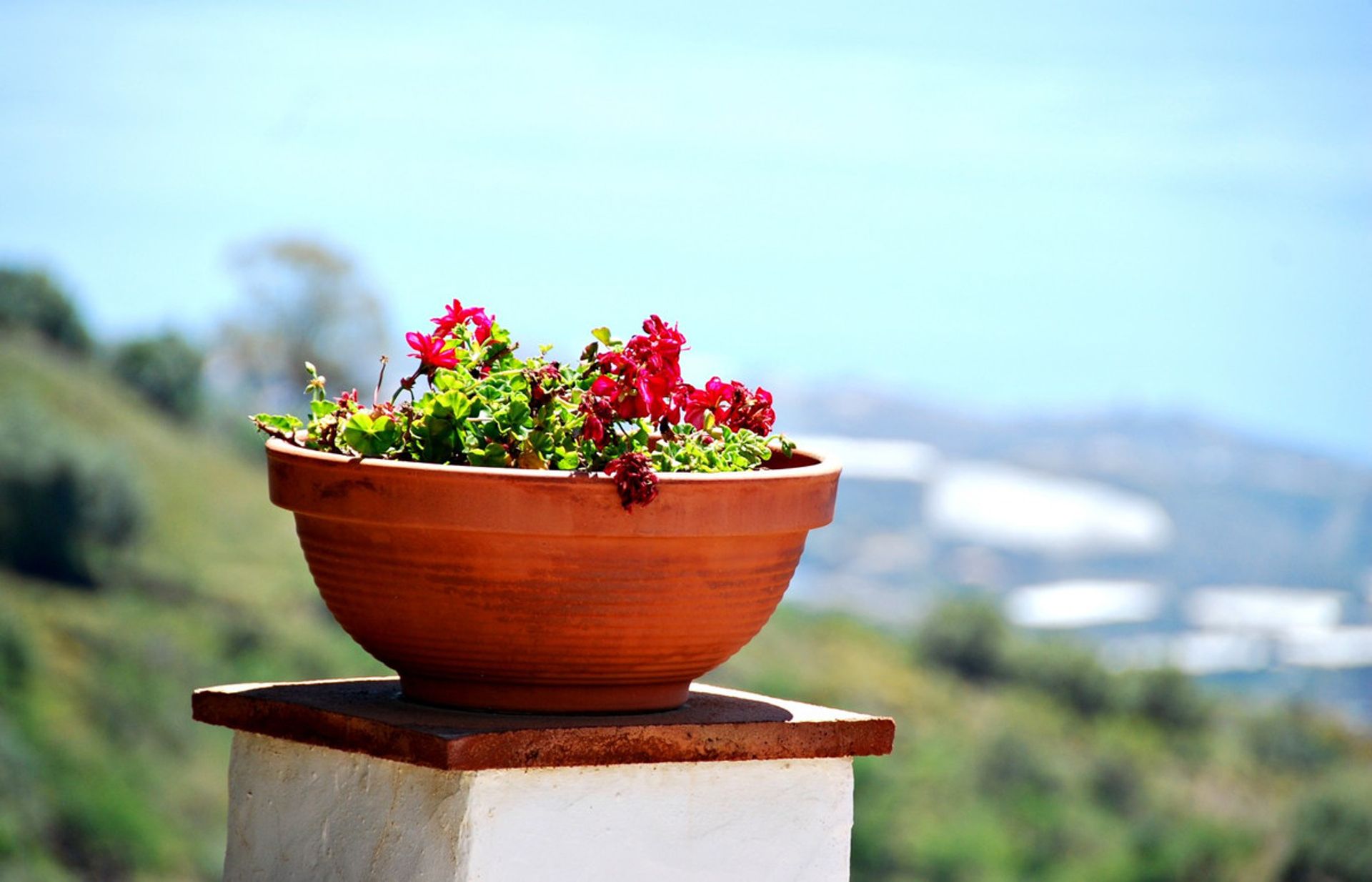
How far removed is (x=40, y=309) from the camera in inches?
995

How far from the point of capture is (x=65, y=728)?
18031mm

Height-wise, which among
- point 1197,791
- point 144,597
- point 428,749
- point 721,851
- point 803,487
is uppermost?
point 803,487

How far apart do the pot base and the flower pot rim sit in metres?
0.20

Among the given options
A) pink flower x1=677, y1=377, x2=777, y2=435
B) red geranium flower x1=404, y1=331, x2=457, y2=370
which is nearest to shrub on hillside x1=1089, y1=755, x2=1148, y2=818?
pink flower x1=677, y1=377, x2=777, y2=435

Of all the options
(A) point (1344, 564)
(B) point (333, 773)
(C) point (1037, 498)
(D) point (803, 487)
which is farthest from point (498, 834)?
(C) point (1037, 498)

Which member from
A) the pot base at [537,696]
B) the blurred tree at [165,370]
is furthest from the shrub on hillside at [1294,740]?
the pot base at [537,696]

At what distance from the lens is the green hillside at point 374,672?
17.4 metres

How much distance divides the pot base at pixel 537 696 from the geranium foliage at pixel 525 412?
0.20 meters

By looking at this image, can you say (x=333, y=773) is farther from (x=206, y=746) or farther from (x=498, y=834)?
(x=206, y=746)

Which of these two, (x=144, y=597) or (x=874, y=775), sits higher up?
(x=144, y=597)

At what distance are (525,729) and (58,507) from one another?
66.3 feet

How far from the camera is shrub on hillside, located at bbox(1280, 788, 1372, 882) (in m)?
18.8

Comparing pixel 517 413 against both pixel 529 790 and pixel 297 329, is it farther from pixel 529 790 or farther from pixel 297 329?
pixel 297 329

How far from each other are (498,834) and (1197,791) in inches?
991
